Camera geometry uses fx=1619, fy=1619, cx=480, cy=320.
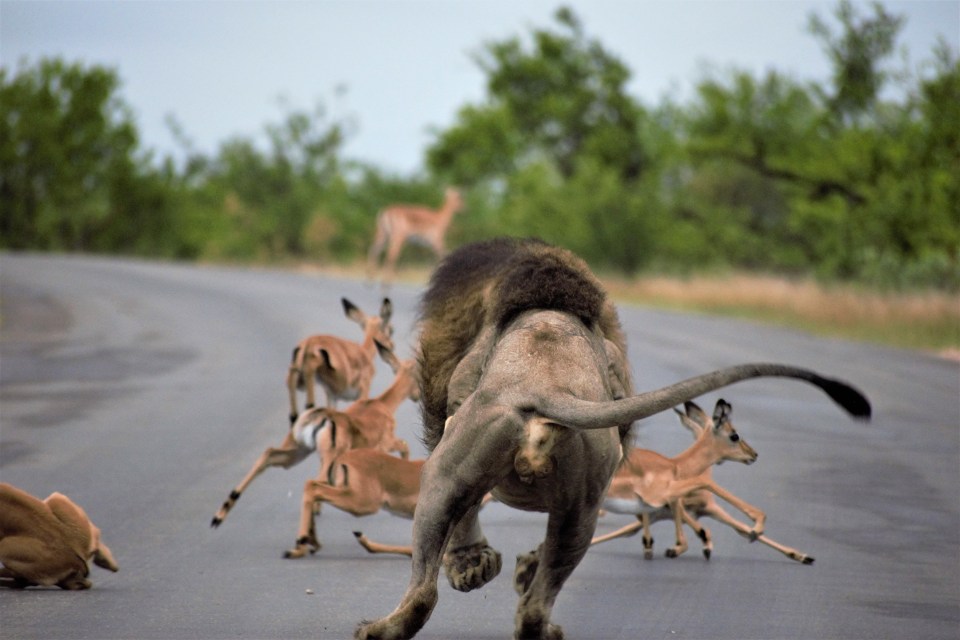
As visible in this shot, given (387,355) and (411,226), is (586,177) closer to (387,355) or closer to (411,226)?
(411,226)

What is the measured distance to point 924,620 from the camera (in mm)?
7273

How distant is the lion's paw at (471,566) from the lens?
6547mm

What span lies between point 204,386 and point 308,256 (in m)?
42.9

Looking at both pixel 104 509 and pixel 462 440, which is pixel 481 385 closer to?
pixel 462 440

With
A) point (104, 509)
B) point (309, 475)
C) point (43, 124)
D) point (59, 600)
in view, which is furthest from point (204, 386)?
point (43, 124)

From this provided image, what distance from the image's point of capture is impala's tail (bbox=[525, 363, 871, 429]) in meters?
5.38

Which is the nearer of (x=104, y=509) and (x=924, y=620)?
(x=924, y=620)

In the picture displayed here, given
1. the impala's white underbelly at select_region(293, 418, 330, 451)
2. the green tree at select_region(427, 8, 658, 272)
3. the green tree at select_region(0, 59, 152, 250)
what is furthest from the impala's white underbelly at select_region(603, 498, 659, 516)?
the green tree at select_region(0, 59, 152, 250)

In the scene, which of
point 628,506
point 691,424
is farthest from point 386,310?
point 628,506

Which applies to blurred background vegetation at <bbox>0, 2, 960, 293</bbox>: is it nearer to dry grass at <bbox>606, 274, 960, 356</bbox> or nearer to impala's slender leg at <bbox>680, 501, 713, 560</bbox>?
dry grass at <bbox>606, 274, 960, 356</bbox>

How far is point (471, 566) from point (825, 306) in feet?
76.2

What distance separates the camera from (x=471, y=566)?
21.5 ft

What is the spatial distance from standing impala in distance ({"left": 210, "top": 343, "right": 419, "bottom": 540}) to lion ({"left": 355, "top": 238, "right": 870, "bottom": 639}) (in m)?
2.08

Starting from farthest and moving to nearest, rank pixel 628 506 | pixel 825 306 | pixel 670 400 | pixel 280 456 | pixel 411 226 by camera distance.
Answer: pixel 411 226 → pixel 825 306 → pixel 280 456 → pixel 628 506 → pixel 670 400
